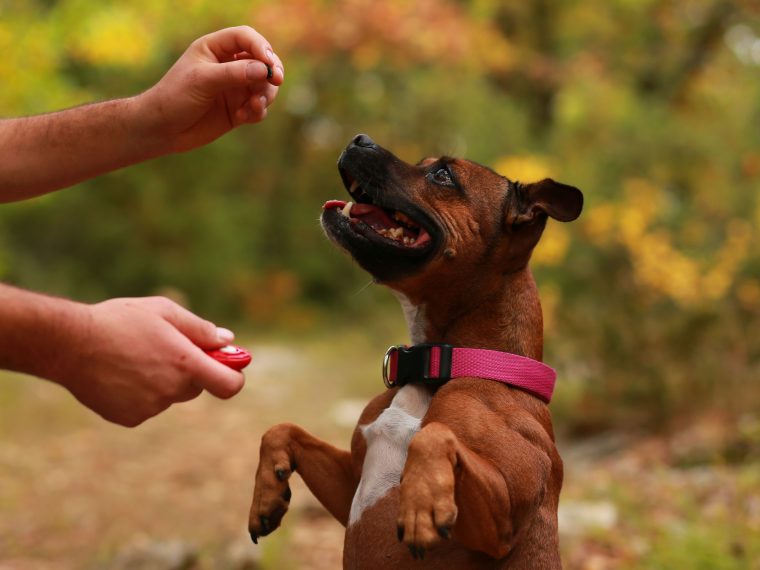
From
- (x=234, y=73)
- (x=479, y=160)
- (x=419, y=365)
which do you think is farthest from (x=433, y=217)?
(x=479, y=160)

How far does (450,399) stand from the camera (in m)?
2.64

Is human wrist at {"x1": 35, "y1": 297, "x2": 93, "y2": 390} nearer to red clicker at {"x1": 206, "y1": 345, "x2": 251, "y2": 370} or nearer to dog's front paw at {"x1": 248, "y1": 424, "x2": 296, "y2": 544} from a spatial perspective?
red clicker at {"x1": 206, "y1": 345, "x2": 251, "y2": 370}

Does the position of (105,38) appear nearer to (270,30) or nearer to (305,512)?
(270,30)

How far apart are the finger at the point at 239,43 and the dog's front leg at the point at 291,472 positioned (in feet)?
3.49

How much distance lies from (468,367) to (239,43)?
113 centimetres

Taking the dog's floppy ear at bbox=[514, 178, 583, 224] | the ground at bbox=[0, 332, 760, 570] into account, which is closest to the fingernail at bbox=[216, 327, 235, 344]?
the dog's floppy ear at bbox=[514, 178, 583, 224]

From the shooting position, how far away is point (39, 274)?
440 inches

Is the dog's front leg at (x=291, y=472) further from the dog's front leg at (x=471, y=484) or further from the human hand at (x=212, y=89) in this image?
the human hand at (x=212, y=89)

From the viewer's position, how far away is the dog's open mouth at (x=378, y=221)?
9.63ft

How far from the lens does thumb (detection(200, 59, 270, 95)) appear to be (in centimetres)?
278

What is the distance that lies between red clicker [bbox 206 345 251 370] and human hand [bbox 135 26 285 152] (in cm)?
80

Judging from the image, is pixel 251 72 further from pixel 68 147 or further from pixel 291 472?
pixel 291 472

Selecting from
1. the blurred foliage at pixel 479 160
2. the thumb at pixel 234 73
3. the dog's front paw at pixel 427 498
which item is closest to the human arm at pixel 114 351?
the dog's front paw at pixel 427 498

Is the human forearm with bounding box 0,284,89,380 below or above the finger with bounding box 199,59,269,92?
below
